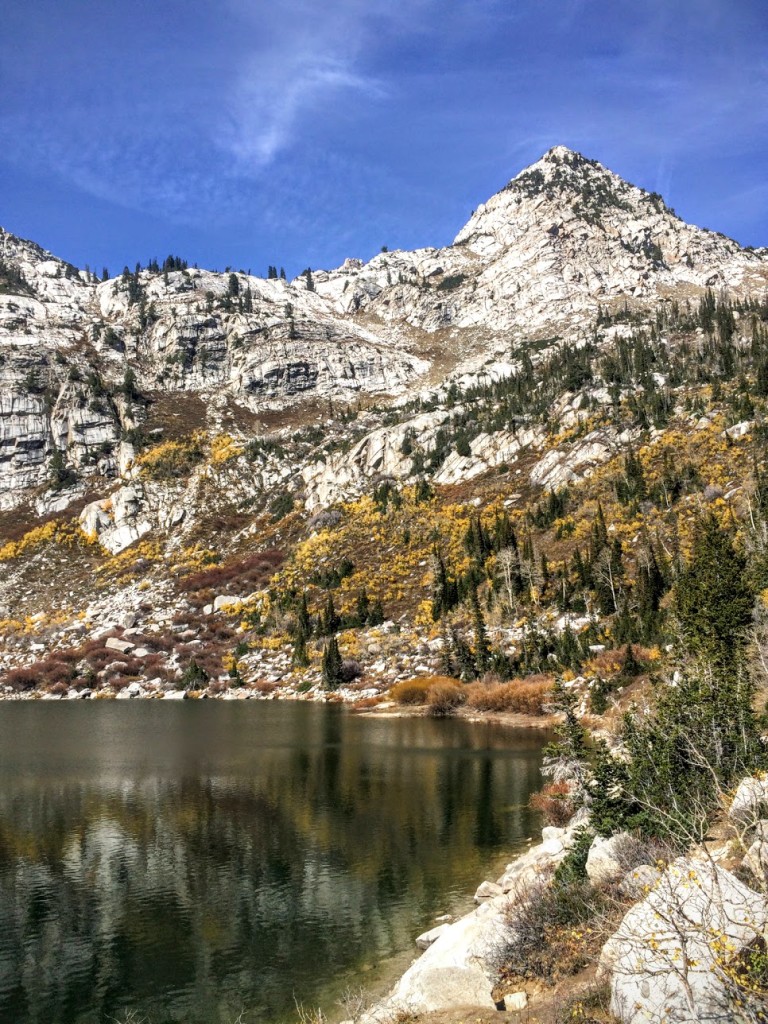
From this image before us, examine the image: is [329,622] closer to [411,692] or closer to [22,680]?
[411,692]

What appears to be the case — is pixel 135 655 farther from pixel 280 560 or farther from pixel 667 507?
pixel 667 507

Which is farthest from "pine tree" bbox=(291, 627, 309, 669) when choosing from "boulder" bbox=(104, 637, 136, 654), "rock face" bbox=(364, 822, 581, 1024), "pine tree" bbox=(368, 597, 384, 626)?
"rock face" bbox=(364, 822, 581, 1024)

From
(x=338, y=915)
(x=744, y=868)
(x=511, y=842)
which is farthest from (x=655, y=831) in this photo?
(x=511, y=842)

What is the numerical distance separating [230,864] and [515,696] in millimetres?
44077

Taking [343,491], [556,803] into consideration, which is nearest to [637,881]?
[556,803]

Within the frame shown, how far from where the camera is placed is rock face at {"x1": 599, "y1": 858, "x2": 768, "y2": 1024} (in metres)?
7.01

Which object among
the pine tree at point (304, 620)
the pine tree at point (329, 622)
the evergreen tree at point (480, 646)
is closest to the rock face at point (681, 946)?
the evergreen tree at point (480, 646)

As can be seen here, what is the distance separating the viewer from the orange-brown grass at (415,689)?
2795 inches

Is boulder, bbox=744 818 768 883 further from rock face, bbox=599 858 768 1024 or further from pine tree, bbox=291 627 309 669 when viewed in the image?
pine tree, bbox=291 627 309 669

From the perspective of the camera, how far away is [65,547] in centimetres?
14050

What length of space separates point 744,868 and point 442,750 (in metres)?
36.8

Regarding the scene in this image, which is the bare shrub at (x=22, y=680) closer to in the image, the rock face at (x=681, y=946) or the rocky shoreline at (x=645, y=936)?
the rocky shoreline at (x=645, y=936)

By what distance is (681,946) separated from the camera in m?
6.77

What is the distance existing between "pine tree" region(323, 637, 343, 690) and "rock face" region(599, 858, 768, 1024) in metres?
74.2
